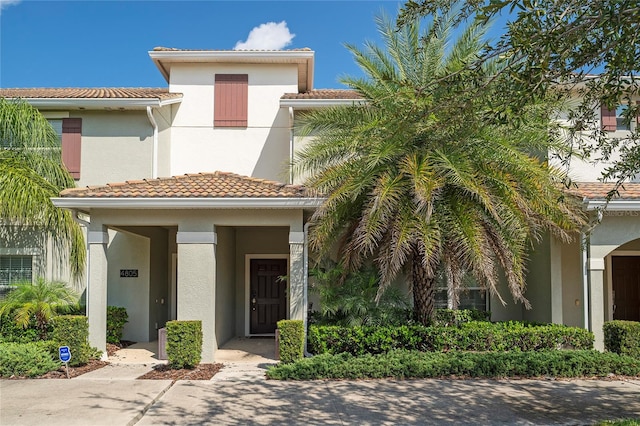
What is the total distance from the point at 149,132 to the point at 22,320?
19.2 ft

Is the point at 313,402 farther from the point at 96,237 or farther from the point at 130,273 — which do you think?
the point at 130,273

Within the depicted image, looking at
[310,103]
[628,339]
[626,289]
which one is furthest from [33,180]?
[626,289]

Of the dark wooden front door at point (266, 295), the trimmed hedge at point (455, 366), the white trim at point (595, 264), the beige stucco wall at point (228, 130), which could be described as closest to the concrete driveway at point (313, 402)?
the trimmed hedge at point (455, 366)

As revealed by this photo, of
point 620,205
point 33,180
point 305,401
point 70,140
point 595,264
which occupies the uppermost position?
point 70,140

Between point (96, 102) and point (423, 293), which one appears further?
point (96, 102)

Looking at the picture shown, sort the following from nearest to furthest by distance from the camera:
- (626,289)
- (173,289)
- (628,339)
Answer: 1. (628,339)
2. (626,289)
3. (173,289)

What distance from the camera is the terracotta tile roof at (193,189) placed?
11.0 m

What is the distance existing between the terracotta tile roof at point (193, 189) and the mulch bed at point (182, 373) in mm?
3397

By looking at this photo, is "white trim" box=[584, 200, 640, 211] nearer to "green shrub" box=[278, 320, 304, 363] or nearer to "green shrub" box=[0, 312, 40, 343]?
A: "green shrub" box=[278, 320, 304, 363]

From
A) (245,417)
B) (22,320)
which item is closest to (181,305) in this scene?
(22,320)

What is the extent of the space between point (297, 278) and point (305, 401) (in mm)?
3548

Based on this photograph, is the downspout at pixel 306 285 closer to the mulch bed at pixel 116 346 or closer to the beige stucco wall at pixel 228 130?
the beige stucco wall at pixel 228 130

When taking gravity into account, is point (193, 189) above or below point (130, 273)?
above

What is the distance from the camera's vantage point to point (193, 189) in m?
11.4
